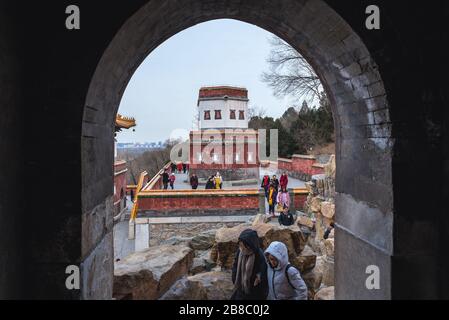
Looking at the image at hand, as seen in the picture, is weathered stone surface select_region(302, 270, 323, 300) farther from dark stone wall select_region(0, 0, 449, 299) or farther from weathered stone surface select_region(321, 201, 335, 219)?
weathered stone surface select_region(321, 201, 335, 219)

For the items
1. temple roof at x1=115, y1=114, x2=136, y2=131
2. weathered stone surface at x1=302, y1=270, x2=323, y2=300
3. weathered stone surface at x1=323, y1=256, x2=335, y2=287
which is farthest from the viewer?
temple roof at x1=115, y1=114, x2=136, y2=131

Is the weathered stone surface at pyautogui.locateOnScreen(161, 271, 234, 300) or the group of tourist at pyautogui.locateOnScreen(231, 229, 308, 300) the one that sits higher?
the group of tourist at pyautogui.locateOnScreen(231, 229, 308, 300)

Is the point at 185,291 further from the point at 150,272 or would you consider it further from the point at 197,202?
the point at 197,202

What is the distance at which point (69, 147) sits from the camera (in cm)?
255

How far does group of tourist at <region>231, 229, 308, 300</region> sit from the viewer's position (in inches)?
145

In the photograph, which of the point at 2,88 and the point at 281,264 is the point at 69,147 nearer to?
the point at 2,88

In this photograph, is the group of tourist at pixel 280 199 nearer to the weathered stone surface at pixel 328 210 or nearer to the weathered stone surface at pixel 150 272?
the weathered stone surface at pixel 328 210

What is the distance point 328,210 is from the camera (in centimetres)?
1057

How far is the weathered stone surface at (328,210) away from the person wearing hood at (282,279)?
714 centimetres

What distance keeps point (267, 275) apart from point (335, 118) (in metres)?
2.09

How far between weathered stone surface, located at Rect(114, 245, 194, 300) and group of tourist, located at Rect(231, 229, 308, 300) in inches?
57.3

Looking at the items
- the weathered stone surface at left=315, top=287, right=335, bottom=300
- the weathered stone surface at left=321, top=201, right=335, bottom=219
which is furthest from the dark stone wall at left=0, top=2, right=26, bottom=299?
the weathered stone surface at left=321, top=201, right=335, bottom=219

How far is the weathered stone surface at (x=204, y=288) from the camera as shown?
4.68 meters
